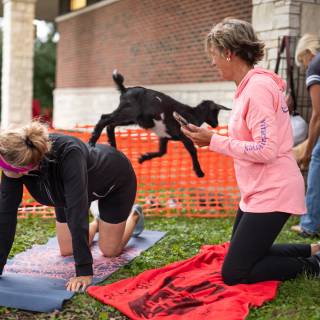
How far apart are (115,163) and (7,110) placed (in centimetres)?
1085

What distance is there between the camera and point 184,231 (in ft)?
17.9

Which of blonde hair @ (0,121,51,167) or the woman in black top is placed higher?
blonde hair @ (0,121,51,167)

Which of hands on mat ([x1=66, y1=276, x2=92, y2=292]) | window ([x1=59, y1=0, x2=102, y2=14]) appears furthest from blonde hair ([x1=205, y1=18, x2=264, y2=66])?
window ([x1=59, y1=0, x2=102, y2=14])

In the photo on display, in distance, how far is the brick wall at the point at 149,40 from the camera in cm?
959

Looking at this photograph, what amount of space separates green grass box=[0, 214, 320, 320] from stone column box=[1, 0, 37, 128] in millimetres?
8625

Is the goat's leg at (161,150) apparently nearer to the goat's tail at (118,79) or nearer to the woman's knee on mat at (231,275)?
the goat's tail at (118,79)

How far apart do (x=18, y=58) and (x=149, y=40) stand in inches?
184

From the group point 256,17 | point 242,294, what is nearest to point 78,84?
point 256,17

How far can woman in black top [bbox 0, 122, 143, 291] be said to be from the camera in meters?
3.26

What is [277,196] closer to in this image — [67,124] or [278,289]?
[278,289]

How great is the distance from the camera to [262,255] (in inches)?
138

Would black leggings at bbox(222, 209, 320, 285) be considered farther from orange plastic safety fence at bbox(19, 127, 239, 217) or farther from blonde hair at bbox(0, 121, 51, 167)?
orange plastic safety fence at bbox(19, 127, 239, 217)

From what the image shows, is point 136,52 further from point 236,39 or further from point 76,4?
point 236,39

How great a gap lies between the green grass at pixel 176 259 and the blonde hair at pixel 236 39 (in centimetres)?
156
